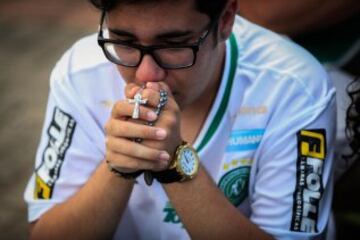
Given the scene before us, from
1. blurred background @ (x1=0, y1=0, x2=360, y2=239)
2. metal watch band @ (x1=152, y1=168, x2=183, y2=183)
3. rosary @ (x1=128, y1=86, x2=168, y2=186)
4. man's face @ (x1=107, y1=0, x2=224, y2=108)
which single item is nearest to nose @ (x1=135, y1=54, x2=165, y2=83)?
man's face @ (x1=107, y1=0, x2=224, y2=108)

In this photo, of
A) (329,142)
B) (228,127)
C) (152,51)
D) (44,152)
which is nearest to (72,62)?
(44,152)

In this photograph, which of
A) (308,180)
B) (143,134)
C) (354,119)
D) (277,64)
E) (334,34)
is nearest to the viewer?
(143,134)

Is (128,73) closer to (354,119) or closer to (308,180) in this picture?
(308,180)

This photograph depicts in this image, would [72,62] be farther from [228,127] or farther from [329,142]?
[329,142]

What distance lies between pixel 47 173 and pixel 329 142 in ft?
3.71

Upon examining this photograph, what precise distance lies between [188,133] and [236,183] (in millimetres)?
281

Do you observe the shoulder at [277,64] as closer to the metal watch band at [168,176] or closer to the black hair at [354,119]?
the black hair at [354,119]

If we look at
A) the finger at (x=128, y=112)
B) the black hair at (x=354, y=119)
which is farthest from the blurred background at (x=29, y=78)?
the finger at (x=128, y=112)

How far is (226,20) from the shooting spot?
5.93ft

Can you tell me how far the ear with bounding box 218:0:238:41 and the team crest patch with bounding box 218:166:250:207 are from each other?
535 millimetres

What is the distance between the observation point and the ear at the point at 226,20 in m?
1.76

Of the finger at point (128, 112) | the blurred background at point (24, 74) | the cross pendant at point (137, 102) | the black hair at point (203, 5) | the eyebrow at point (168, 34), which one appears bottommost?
the blurred background at point (24, 74)

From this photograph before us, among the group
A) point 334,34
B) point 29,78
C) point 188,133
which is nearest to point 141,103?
point 188,133

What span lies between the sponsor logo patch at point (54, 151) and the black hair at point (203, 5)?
51cm
